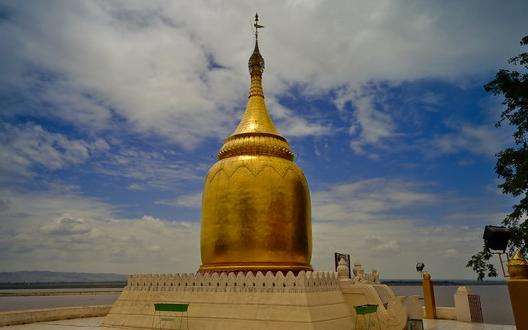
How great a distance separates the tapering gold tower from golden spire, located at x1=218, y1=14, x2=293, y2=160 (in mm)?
62

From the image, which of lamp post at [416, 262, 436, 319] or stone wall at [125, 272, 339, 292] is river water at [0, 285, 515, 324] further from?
stone wall at [125, 272, 339, 292]

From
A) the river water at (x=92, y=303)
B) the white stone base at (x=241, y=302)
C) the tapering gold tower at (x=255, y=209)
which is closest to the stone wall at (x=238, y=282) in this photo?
the white stone base at (x=241, y=302)

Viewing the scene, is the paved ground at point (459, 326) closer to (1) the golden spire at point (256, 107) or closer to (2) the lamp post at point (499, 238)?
(2) the lamp post at point (499, 238)

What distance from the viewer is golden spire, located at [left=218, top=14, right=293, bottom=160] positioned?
72.9ft

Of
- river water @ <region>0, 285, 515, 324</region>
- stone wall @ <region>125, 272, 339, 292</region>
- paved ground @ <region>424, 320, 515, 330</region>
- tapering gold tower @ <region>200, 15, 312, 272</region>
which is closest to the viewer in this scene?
stone wall @ <region>125, 272, 339, 292</region>

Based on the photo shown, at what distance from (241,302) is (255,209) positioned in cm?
516

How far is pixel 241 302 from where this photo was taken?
16.1 meters

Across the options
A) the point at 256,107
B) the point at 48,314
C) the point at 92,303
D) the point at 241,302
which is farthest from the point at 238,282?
the point at 92,303

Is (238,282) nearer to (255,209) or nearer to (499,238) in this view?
(255,209)

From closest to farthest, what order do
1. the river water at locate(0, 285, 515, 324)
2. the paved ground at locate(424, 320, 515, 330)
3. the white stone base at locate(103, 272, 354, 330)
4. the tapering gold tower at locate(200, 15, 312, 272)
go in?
the white stone base at locate(103, 272, 354, 330) < the tapering gold tower at locate(200, 15, 312, 272) < the paved ground at locate(424, 320, 515, 330) < the river water at locate(0, 285, 515, 324)

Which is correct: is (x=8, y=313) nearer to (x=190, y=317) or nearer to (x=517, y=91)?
(x=190, y=317)

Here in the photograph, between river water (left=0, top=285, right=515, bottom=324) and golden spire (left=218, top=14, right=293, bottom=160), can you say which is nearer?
golden spire (left=218, top=14, right=293, bottom=160)

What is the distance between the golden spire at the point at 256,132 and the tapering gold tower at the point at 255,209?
0.20 ft

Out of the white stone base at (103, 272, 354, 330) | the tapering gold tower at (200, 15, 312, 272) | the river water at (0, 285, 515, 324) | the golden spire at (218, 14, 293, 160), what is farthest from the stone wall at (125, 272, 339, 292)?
the river water at (0, 285, 515, 324)
